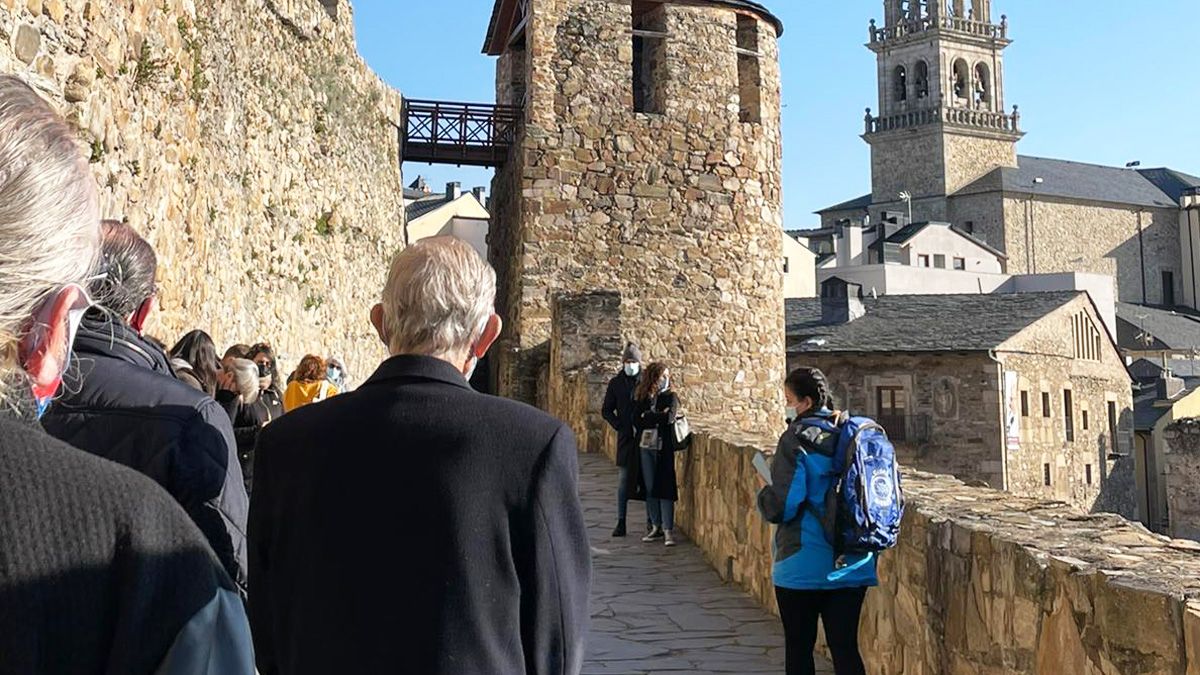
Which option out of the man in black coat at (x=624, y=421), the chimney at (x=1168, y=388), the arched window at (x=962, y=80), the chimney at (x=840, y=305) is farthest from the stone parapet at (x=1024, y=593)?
the arched window at (x=962, y=80)

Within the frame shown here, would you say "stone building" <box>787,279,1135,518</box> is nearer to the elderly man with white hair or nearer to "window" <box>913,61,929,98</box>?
the elderly man with white hair

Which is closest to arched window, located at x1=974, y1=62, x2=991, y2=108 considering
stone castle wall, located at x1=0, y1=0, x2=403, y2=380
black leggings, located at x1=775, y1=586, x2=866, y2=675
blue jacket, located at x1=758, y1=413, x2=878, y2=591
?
stone castle wall, located at x1=0, y1=0, x2=403, y2=380

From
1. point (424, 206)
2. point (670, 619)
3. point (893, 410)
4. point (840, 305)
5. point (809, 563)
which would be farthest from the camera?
point (424, 206)

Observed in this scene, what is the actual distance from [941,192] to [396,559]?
78.7 meters

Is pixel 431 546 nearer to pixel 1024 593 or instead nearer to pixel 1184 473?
pixel 1024 593

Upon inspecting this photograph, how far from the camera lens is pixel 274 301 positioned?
10.9m

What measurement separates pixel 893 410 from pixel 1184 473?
706 cm

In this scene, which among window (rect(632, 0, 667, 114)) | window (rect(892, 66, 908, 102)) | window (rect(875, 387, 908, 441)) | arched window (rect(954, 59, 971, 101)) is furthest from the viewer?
window (rect(892, 66, 908, 102))

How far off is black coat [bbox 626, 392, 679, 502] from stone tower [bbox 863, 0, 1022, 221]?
70.9 metres

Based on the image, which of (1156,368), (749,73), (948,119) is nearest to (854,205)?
(948,119)

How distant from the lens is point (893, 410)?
30078 millimetres

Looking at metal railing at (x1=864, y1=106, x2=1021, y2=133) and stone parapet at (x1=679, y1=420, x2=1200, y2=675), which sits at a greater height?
metal railing at (x1=864, y1=106, x2=1021, y2=133)

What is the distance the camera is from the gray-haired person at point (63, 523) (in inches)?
41.8

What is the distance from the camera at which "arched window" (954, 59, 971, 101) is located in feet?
275
